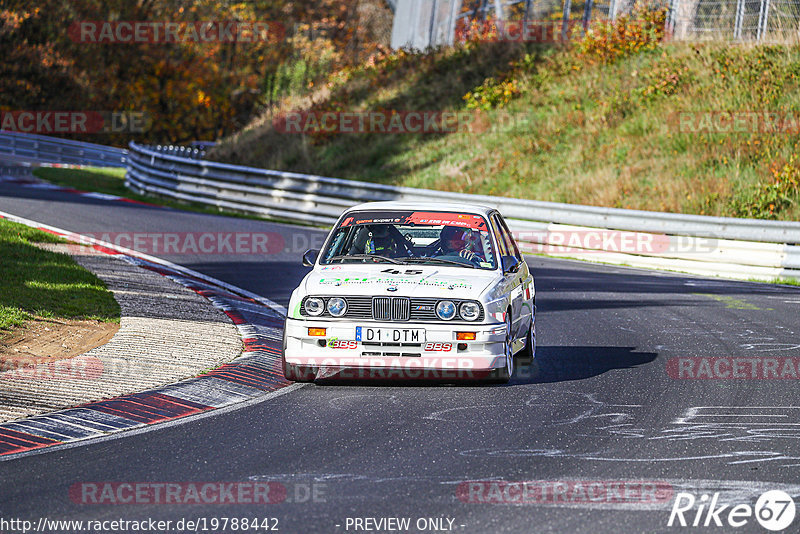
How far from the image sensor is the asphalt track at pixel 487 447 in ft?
18.7

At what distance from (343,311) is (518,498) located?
3.50 meters

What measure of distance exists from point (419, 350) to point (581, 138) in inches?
842

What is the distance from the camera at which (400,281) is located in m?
9.19

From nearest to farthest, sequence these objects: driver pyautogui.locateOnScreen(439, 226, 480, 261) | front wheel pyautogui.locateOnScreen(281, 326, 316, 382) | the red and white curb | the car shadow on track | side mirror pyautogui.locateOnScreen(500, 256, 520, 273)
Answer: the red and white curb, front wheel pyautogui.locateOnScreen(281, 326, 316, 382), the car shadow on track, side mirror pyautogui.locateOnScreen(500, 256, 520, 273), driver pyautogui.locateOnScreen(439, 226, 480, 261)

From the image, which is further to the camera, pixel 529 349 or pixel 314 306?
pixel 529 349

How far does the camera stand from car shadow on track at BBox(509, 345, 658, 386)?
32.2ft

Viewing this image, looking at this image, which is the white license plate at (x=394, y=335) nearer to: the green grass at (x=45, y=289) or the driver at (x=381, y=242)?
the driver at (x=381, y=242)

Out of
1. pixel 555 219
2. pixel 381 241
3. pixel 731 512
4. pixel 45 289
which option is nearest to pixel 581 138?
pixel 555 219

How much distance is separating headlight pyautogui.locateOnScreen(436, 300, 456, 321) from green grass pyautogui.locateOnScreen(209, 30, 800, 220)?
1555 centimetres

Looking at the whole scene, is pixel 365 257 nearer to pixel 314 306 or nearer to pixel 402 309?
pixel 314 306

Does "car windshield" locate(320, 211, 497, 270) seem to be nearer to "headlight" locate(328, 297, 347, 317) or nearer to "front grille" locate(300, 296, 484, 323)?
"headlight" locate(328, 297, 347, 317)

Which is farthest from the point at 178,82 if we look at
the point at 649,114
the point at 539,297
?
the point at 539,297

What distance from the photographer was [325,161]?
33.6m

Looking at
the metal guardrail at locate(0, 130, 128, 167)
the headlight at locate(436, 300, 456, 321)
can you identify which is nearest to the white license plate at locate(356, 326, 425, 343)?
the headlight at locate(436, 300, 456, 321)
